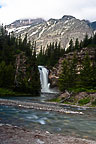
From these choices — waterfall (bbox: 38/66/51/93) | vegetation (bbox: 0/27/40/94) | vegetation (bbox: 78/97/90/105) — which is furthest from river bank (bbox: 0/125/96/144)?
waterfall (bbox: 38/66/51/93)

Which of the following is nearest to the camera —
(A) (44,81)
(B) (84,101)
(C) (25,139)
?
(C) (25,139)

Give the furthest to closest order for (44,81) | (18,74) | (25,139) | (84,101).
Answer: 1. (44,81)
2. (18,74)
3. (84,101)
4. (25,139)

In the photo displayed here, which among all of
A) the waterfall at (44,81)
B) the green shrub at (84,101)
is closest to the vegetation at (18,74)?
the waterfall at (44,81)

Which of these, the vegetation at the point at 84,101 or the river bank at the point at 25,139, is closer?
the river bank at the point at 25,139

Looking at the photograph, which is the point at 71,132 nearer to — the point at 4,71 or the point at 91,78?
the point at 91,78

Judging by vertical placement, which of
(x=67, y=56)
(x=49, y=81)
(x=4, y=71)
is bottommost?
(x=49, y=81)

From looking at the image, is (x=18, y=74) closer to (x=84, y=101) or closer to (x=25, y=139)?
(x=84, y=101)

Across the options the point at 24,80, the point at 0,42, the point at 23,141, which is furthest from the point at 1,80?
the point at 23,141

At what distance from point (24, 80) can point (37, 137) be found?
195 feet

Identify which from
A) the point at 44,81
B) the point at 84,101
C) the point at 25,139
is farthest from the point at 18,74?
the point at 25,139

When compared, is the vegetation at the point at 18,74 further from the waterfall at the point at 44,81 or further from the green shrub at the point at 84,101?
the green shrub at the point at 84,101

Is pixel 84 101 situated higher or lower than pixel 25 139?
lower

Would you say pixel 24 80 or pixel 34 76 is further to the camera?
pixel 34 76

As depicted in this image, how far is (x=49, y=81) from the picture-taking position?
98812 mm
